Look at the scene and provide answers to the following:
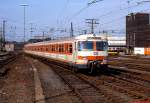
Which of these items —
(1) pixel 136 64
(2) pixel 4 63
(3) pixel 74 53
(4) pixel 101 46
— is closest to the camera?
(4) pixel 101 46

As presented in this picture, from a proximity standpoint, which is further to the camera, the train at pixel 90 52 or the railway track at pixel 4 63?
the railway track at pixel 4 63

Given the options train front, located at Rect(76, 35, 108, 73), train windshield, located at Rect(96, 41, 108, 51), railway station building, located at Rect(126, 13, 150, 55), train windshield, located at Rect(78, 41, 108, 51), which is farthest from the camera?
railway station building, located at Rect(126, 13, 150, 55)

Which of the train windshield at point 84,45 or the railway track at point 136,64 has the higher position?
the train windshield at point 84,45

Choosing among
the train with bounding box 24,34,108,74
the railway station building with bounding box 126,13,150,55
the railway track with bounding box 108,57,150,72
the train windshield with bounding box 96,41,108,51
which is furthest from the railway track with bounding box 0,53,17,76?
the railway station building with bounding box 126,13,150,55

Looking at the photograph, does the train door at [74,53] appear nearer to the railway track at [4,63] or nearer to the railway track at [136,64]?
the railway track at [4,63]

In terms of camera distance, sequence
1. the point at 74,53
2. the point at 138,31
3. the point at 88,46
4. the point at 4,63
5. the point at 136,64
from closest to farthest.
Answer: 1. the point at 88,46
2. the point at 74,53
3. the point at 136,64
4. the point at 4,63
5. the point at 138,31

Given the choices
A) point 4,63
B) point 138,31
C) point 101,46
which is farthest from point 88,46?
point 138,31

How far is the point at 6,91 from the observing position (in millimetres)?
17094

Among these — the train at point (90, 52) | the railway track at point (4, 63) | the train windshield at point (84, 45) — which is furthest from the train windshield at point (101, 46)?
the railway track at point (4, 63)

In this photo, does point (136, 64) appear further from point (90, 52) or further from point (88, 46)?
point (90, 52)

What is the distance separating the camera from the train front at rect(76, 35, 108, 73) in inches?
993

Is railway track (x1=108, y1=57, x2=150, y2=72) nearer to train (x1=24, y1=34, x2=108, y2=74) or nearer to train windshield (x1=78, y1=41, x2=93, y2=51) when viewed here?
train (x1=24, y1=34, x2=108, y2=74)

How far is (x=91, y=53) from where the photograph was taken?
998 inches

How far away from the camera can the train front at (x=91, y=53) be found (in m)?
25.2
